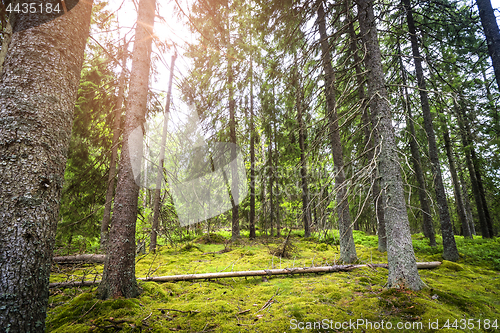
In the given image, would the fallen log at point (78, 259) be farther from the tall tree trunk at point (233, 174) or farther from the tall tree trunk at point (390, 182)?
the tall tree trunk at point (390, 182)

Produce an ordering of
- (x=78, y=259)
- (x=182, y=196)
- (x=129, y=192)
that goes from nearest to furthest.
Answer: (x=129, y=192), (x=182, y=196), (x=78, y=259)

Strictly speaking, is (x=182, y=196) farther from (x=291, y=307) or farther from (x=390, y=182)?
(x=390, y=182)

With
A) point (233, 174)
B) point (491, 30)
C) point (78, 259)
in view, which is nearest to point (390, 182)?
point (491, 30)

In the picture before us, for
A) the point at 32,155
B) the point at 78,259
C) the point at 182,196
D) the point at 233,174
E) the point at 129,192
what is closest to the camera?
the point at 32,155

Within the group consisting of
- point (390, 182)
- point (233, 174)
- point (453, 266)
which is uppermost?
point (233, 174)

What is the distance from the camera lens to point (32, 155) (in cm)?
178

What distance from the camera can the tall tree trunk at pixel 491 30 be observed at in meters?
5.54

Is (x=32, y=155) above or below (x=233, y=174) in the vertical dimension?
below

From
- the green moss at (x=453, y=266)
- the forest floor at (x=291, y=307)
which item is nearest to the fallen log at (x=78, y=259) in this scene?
the forest floor at (x=291, y=307)

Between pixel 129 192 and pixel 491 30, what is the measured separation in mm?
9958

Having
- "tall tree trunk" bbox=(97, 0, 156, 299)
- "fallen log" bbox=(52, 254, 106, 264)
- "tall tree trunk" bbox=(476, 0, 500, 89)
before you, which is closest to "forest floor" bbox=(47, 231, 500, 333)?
"tall tree trunk" bbox=(97, 0, 156, 299)

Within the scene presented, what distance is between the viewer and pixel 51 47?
2.01 metres

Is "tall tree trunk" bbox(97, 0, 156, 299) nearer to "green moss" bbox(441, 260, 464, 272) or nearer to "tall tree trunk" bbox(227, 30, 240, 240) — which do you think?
"tall tree trunk" bbox(227, 30, 240, 240)

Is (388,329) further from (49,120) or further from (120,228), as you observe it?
(49,120)
